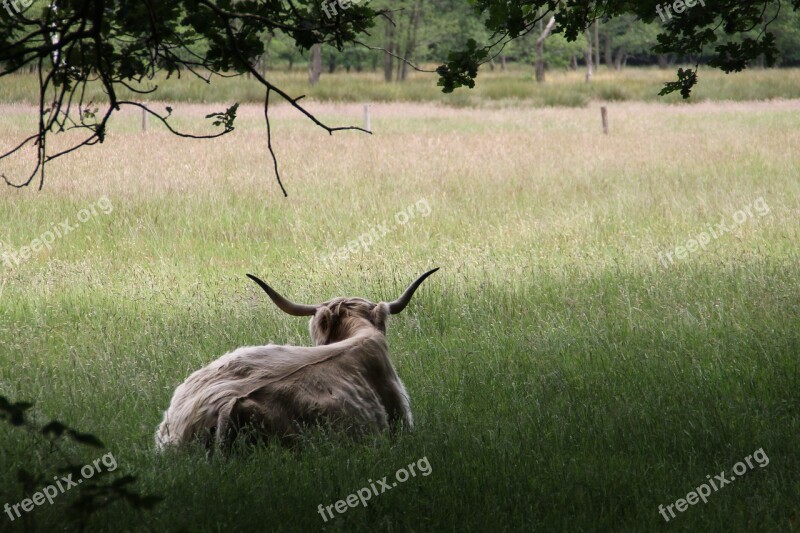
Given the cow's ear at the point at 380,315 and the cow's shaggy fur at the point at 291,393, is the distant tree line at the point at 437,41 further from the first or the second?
the cow's shaggy fur at the point at 291,393

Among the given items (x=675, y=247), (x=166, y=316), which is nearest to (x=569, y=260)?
(x=675, y=247)

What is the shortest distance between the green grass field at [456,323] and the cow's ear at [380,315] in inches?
25.7

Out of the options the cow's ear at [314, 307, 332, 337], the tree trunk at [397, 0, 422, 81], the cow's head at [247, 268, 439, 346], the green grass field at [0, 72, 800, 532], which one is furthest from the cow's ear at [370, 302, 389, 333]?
the tree trunk at [397, 0, 422, 81]

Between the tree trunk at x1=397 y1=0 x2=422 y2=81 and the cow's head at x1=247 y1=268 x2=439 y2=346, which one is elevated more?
the tree trunk at x1=397 y1=0 x2=422 y2=81

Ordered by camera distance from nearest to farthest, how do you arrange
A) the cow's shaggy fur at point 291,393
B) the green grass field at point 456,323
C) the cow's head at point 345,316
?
the green grass field at point 456,323 → the cow's shaggy fur at point 291,393 → the cow's head at point 345,316

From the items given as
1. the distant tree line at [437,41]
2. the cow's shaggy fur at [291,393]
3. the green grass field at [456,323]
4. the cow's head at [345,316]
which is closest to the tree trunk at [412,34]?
the distant tree line at [437,41]

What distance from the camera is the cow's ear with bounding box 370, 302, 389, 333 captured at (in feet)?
A: 18.4

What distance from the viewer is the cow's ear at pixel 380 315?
562 centimetres

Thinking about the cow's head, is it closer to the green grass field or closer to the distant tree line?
the green grass field

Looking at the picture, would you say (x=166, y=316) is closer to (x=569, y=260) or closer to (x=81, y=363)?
(x=81, y=363)

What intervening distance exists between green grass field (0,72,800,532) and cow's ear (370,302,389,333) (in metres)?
0.65

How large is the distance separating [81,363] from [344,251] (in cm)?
461

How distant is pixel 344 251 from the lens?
1120 centimetres

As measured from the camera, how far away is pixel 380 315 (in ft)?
18.5
